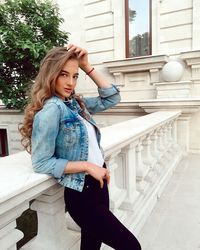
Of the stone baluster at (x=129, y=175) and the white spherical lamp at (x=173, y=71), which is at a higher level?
the white spherical lamp at (x=173, y=71)

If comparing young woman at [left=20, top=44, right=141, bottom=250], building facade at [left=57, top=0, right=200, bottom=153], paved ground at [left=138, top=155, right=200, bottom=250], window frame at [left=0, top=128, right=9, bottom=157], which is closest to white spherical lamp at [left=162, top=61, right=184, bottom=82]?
building facade at [left=57, top=0, right=200, bottom=153]

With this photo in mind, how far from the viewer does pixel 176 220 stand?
240cm

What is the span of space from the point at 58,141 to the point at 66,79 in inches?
11.9

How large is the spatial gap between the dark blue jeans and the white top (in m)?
0.10

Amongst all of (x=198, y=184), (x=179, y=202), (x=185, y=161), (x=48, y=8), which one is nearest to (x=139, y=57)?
(x=48, y=8)

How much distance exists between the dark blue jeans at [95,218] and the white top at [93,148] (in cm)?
10

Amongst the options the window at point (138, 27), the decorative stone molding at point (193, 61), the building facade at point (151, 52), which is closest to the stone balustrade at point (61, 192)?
the building facade at point (151, 52)

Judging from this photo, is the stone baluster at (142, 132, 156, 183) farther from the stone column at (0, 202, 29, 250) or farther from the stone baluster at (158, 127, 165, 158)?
the stone column at (0, 202, 29, 250)

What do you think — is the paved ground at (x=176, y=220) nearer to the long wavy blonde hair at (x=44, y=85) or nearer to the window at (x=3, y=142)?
the long wavy blonde hair at (x=44, y=85)

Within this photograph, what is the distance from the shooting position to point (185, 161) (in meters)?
4.49

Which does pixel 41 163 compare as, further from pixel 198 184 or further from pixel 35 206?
pixel 198 184

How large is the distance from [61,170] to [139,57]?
5.24 meters

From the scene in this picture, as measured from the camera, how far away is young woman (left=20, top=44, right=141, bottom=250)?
1.11 metres

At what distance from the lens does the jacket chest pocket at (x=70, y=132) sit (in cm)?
117
